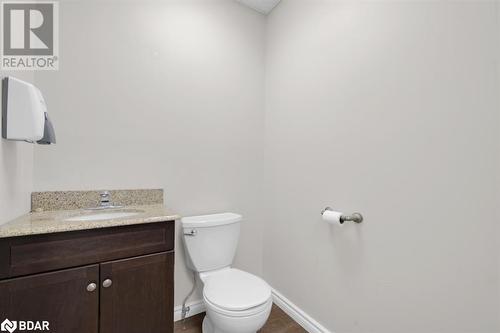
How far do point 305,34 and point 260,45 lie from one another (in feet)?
1.83

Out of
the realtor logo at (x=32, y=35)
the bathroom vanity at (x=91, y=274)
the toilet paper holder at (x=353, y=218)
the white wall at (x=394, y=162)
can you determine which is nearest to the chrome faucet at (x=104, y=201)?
the bathroom vanity at (x=91, y=274)

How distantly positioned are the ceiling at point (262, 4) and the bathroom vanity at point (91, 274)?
1951 mm

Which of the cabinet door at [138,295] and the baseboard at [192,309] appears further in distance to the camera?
the baseboard at [192,309]

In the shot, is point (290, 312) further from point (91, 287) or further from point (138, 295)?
point (91, 287)

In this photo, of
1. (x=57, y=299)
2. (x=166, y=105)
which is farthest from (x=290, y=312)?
(x=166, y=105)

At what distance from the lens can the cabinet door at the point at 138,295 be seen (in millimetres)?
1058

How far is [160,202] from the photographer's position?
1.63 m

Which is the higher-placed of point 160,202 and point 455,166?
point 455,166

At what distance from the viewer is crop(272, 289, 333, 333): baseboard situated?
60.1 inches

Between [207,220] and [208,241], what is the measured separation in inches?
5.8

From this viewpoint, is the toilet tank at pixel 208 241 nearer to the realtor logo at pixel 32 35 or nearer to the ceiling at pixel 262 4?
the realtor logo at pixel 32 35

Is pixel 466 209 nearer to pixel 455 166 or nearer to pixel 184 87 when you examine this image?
pixel 455 166

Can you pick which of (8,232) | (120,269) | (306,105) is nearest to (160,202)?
(120,269)

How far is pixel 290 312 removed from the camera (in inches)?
68.7
